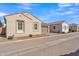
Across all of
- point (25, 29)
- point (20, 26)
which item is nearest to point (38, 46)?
point (25, 29)

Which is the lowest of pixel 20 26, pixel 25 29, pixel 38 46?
pixel 38 46

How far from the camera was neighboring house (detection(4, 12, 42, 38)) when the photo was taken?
10867 millimetres

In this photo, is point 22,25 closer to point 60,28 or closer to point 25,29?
point 25,29

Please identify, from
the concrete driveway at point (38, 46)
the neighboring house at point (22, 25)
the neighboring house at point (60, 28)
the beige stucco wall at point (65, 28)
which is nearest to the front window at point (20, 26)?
the neighboring house at point (22, 25)

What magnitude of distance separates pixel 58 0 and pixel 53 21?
1.23 meters

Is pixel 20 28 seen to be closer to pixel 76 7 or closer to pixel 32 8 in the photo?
pixel 32 8

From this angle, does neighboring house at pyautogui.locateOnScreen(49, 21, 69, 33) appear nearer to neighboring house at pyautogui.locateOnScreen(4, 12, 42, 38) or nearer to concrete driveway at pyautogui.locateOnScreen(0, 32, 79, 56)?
concrete driveway at pyautogui.locateOnScreen(0, 32, 79, 56)

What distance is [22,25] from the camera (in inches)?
503

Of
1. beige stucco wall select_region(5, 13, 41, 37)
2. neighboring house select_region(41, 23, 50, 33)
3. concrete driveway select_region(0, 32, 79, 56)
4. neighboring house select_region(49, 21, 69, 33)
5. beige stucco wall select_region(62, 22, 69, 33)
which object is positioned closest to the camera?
concrete driveway select_region(0, 32, 79, 56)

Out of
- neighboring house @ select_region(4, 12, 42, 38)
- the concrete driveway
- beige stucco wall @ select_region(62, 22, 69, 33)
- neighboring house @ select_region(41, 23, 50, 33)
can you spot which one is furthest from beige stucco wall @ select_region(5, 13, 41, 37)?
beige stucco wall @ select_region(62, 22, 69, 33)

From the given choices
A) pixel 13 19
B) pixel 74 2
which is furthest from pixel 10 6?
pixel 13 19

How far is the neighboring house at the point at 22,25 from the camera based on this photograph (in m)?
10.9

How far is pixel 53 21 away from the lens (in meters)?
9.65

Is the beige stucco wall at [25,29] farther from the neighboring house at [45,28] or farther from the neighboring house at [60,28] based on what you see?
the neighboring house at [60,28]
